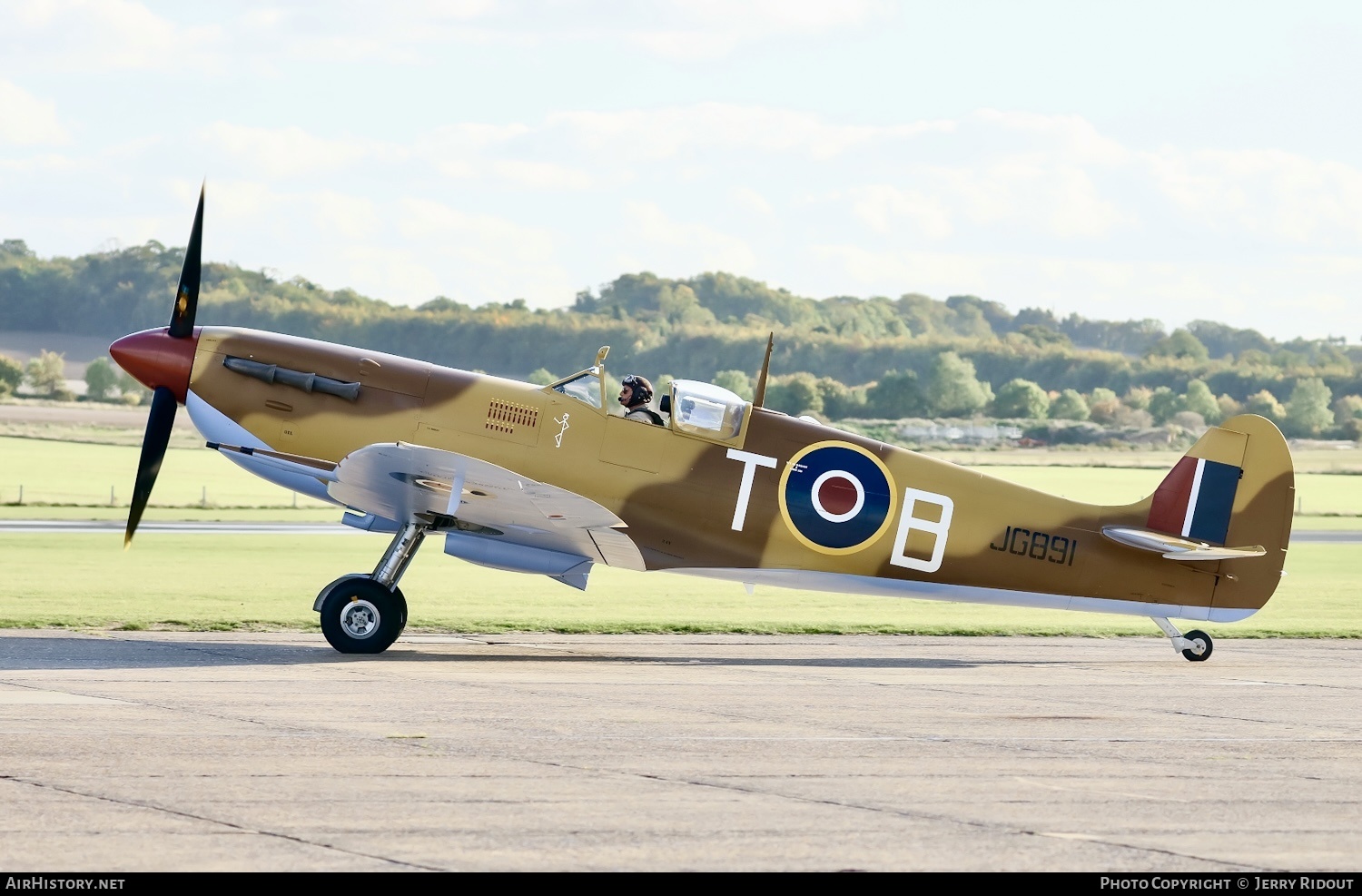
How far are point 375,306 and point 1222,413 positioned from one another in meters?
62.5

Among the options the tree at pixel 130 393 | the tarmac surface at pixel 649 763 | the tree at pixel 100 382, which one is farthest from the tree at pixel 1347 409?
the tarmac surface at pixel 649 763

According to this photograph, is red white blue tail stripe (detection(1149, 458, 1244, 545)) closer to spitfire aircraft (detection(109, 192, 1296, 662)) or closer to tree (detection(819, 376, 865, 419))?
spitfire aircraft (detection(109, 192, 1296, 662))

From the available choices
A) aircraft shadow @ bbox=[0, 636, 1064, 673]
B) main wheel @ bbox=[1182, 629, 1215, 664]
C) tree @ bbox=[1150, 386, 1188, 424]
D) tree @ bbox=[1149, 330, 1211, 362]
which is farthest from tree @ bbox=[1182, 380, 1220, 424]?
aircraft shadow @ bbox=[0, 636, 1064, 673]

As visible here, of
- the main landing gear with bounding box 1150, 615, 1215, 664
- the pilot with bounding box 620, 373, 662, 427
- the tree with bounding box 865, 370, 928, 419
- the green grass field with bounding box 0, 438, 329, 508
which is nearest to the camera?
the pilot with bounding box 620, 373, 662, 427

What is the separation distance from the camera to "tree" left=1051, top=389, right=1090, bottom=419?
109688 mm

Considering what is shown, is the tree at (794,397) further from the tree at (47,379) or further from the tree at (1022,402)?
the tree at (47,379)

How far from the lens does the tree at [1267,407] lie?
10669 cm

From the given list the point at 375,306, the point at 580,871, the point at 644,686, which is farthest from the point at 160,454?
the point at 375,306

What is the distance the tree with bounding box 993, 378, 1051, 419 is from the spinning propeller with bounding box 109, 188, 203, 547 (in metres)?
96.0

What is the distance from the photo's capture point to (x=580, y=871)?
20.8ft

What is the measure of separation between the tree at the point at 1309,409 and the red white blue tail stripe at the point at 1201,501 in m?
94.2

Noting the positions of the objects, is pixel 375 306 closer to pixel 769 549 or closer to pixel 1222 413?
pixel 1222 413

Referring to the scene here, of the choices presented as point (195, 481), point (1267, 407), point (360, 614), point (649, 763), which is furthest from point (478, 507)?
point (1267, 407)

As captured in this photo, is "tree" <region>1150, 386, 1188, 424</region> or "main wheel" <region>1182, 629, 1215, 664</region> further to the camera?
"tree" <region>1150, 386, 1188, 424</region>
